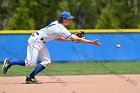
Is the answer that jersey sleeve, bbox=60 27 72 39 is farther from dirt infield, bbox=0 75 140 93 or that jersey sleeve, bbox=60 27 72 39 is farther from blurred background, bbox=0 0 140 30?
blurred background, bbox=0 0 140 30

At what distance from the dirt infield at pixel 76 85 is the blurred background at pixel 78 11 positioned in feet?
58.7

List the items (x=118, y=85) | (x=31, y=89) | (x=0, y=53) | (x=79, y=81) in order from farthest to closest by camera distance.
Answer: (x=0, y=53) < (x=79, y=81) < (x=118, y=85) < (x=31, y=89)

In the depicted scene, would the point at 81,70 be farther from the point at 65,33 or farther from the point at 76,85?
the point at 76,85

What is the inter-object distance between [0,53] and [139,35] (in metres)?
5.67

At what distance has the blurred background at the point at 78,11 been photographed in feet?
107

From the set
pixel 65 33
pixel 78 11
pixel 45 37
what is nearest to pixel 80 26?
pixel 78 11

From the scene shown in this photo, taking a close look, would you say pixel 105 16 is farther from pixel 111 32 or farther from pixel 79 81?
pixel 79 81

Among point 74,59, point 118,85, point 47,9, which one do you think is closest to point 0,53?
point 74,59

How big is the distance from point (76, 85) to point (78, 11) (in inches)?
1097

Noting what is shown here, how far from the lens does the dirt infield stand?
9672 millimetres

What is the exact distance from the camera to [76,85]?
35.0 ft

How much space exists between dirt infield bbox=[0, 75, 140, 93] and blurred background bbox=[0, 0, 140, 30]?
1789 centimetres

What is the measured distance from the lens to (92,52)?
65.2 ft

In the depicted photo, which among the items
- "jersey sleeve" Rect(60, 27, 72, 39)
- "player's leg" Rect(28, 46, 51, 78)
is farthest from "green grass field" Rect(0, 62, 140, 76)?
"jersey sleeve" Rect(60, 27, 72, 39)
